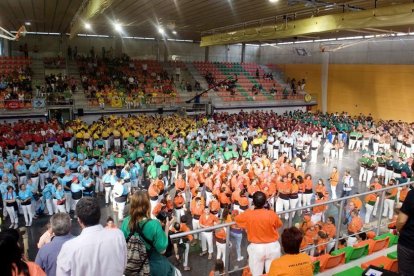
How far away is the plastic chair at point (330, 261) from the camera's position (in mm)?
5145

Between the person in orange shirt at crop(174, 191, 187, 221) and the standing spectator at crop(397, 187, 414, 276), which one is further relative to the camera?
the person in orange shirt at crop(174, 191, 187, 221)

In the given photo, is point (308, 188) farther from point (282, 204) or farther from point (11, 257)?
point (11, 257)

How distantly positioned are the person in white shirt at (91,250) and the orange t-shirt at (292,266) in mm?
1484

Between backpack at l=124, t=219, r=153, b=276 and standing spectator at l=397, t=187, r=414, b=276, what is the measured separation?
2587 mm

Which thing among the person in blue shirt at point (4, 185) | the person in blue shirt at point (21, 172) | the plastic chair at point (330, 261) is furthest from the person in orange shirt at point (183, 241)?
the person in blue shirt at point (21, 172)

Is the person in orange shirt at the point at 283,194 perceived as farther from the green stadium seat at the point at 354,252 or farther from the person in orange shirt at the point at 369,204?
the green stadium seat at the point at 354,252

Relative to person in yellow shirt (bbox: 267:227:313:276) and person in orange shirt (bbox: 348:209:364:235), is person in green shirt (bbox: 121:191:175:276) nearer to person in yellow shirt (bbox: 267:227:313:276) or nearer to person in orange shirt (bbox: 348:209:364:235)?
person in yellow shirt (bbox: 267:227:313:276)

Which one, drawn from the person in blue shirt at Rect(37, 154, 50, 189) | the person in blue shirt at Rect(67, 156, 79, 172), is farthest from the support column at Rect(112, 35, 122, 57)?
the person in blue shirt at Rect(67, 156, 79, 172)

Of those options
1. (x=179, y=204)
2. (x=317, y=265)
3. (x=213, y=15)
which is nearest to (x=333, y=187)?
(x=179, y=204)

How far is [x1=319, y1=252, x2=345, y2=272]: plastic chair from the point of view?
514cm

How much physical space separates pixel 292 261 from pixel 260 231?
1.12m

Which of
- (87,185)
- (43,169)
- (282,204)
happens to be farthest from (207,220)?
(43,169)

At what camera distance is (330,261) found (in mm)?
5207

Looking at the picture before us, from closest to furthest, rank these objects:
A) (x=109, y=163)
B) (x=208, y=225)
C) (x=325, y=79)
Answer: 1. (x=208, y=225)
2. (x=109, y=163)
3. (x=325, y=79)
